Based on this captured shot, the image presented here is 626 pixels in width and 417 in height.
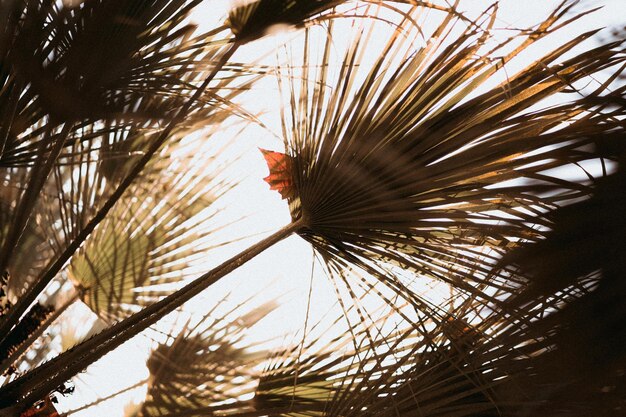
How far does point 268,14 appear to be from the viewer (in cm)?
123

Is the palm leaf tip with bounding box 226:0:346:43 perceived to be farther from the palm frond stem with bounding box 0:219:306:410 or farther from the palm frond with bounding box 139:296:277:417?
the palm frond with bounding box 139:296:277:417

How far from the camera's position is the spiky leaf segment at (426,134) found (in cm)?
123

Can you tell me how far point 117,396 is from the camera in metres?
1.70

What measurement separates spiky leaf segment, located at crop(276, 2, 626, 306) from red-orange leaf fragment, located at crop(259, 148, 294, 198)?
109mm

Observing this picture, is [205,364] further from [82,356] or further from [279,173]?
[279,173]

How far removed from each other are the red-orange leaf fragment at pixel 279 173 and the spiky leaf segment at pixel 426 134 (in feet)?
0.36

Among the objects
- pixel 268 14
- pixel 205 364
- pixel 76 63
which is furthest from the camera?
pixel 205 364

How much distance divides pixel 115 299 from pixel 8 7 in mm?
1082

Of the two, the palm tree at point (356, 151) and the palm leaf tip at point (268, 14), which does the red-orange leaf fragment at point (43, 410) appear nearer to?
the palm tree at point (356, 151)

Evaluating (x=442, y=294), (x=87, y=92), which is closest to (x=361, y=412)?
(x=442, y=294)

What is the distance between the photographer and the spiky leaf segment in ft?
4.04

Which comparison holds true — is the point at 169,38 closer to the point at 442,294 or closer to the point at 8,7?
the point at 8,7

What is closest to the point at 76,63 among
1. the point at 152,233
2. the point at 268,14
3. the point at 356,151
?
the point at 268,14

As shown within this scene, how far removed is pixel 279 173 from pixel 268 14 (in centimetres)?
43
